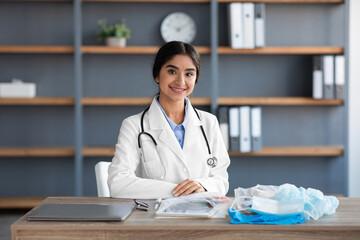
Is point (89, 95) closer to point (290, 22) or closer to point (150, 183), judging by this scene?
point (290, 22)

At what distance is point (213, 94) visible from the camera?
4.39 meters

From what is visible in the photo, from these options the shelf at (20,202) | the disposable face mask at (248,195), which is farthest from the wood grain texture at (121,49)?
the disposable face mask at (248,195)

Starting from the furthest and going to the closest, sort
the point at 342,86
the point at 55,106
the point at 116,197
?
the point at 55,106
the point at 342,86
the point at 116,197

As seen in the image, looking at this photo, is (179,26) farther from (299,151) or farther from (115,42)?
(299,151)

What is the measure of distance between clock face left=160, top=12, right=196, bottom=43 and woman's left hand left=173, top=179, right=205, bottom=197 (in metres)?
2.60

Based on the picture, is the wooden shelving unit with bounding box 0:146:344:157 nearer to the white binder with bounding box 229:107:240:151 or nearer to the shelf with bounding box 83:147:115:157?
the shelf with bounding box 83:147:115:157

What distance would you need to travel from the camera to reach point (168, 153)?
234 centimetres

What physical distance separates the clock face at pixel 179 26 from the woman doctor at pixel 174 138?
214cm

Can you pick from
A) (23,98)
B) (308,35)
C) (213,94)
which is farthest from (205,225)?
(308,35)

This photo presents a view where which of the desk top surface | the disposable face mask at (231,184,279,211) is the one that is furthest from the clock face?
the desk top surface

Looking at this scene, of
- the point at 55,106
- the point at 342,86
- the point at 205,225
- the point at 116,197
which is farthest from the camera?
the point at 55,106

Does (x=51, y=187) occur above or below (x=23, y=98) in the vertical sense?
below

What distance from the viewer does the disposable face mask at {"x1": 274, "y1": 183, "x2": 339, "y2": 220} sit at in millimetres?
1746

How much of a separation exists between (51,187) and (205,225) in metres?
3.27
